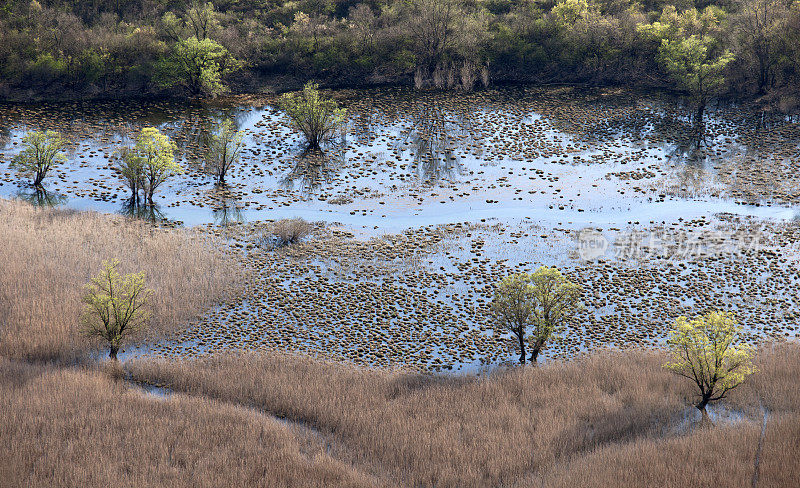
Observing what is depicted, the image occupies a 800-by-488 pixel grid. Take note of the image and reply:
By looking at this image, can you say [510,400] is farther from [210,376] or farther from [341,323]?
[210,376]

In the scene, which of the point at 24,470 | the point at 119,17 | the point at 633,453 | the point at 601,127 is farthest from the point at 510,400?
the point at 119,17

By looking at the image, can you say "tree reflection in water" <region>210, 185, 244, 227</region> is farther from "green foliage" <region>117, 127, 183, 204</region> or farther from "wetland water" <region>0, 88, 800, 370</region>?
"green foliage" <region>117, 127, 183, 204</region>

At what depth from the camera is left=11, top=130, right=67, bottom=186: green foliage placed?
5456 centimetres

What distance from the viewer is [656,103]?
7481 cm

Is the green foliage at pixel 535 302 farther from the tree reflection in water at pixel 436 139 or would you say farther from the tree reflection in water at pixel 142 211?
the tree reflection in water at pixel 142 211

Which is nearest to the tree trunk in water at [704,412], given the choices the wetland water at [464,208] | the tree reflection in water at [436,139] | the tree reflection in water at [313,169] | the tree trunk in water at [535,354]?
the wetland water at [464,208]

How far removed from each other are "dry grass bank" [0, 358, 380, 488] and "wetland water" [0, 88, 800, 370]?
569 centimetres

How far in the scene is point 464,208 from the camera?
174 feet

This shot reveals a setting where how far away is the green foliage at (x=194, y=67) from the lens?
73688 millimetres

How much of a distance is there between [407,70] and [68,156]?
128ft

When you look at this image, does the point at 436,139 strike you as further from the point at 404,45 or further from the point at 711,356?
the point at 711,356

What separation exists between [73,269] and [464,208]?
1049 inches

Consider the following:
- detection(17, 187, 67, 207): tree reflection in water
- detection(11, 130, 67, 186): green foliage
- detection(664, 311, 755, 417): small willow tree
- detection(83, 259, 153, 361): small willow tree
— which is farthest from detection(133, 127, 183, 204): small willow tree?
detection(664, 311, 755, 417): small willow tree

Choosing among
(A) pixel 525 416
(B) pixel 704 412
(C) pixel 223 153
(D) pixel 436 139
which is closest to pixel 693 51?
(D) pixel 436 139
